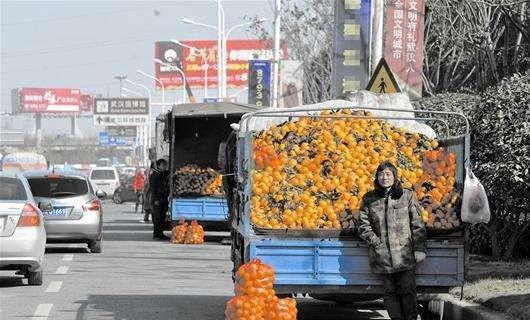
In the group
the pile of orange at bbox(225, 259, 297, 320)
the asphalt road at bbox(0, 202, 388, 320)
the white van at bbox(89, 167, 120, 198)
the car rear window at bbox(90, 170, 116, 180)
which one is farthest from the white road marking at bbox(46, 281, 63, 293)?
the car rear window at bbox(90, 170, 116, 180)

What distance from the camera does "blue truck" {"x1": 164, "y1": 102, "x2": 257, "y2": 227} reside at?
30406 mm

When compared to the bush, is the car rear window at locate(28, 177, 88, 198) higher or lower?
lower

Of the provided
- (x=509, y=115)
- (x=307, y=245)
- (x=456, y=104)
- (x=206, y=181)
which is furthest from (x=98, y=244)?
(x=307, y=245)

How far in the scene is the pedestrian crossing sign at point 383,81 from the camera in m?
20.4

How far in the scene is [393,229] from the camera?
41.7ft

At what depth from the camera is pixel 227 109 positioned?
101ft

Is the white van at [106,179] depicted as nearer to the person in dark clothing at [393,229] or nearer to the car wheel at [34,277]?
the car wheel at [34,277]

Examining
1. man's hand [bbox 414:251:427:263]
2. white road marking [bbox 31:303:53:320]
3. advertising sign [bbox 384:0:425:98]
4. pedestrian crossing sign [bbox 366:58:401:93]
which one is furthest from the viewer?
advertising sign [bbox 384:0:425:98]

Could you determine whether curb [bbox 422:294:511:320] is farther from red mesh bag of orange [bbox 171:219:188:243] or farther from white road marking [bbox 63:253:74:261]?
red mesh bag of orange [bbox 171:219:188:243]

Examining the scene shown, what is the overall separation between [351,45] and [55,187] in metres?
6.18

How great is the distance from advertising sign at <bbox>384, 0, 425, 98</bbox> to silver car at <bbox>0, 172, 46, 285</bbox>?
26.7 ft

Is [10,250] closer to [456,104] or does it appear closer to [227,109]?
[456,104]

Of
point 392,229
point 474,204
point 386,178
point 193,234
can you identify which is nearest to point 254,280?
point 392,229

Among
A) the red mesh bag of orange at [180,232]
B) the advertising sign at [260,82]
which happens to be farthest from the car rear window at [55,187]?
the advertising sign at [260,82]
